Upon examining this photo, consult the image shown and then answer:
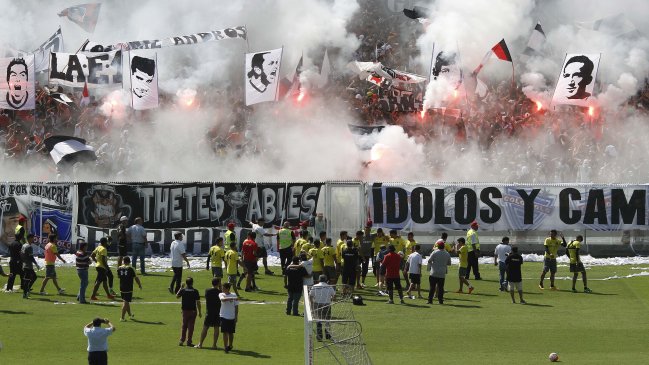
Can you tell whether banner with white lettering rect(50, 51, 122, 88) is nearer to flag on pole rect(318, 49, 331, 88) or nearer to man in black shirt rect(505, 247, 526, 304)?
flag on pole rect(318, 49, 331, 88)

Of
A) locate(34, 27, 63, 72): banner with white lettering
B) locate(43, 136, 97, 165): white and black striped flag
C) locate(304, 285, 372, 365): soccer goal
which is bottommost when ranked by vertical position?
locate(304, 285, 372, 365): soccer goal

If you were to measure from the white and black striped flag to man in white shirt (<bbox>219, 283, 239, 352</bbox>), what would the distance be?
29.3 m

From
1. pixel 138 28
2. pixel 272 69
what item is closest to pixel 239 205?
pixel 272 69

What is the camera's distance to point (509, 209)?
37.0 metres

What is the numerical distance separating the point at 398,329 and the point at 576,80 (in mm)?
23926

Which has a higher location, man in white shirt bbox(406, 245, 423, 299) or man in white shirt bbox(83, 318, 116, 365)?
man in white shirt bbox(406, 245, 423, 299)

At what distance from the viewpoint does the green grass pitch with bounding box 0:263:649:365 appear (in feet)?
67.0

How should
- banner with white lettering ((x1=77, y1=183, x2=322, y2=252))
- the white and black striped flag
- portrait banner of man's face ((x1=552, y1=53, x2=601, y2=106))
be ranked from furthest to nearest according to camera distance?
the white and black striped flag
portrait banner of man's face ((x1=552, y1=53, x2=601, y2=106))
banner with white lettering ((x1=77, y1=183, x2=322, y2=252))

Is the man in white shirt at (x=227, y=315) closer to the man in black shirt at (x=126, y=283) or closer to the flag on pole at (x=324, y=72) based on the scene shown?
the man in black shirt at (x=126, y=283)

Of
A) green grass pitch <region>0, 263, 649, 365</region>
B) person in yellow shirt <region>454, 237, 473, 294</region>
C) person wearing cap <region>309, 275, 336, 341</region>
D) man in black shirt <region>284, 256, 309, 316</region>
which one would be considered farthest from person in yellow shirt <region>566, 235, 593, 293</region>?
person wearing cap <region>309, 275, 336, 341</region>

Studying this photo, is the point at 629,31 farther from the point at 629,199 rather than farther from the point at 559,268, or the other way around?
the point at 559,268

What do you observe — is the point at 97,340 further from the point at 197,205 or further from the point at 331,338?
the point at 197,205

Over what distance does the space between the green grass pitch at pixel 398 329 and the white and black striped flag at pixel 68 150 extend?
1954cm

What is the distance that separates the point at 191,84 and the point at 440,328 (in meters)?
36.3
